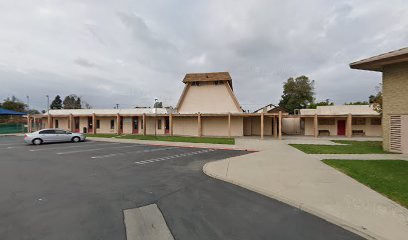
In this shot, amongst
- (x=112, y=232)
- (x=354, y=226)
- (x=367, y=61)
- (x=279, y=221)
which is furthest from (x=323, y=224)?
(x=367, y=61)

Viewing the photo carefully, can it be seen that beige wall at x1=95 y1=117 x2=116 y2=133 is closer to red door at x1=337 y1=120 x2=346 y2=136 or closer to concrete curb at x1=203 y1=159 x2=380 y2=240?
concrete curb at x1=203 y1=159 x2=380 y2=240

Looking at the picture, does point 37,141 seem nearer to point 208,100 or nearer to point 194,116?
point 194,116

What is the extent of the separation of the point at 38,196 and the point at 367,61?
65.0 ft

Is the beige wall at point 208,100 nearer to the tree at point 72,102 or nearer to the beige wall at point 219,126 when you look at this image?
the beige wall at point 219,126

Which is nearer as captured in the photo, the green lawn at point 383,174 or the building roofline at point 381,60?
the green lawn at point 383,174

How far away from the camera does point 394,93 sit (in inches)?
614

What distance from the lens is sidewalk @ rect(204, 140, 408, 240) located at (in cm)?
476

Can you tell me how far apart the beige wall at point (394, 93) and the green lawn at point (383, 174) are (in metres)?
5.60

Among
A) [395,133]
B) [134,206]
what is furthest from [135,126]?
[395,133]

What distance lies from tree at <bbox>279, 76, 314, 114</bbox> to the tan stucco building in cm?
4282

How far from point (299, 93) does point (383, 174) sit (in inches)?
2092

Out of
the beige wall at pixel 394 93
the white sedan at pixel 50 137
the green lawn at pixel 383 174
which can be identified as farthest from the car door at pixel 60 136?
the beige wall at pixel 394 93

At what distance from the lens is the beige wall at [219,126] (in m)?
29.9

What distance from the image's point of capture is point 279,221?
5070 mm
